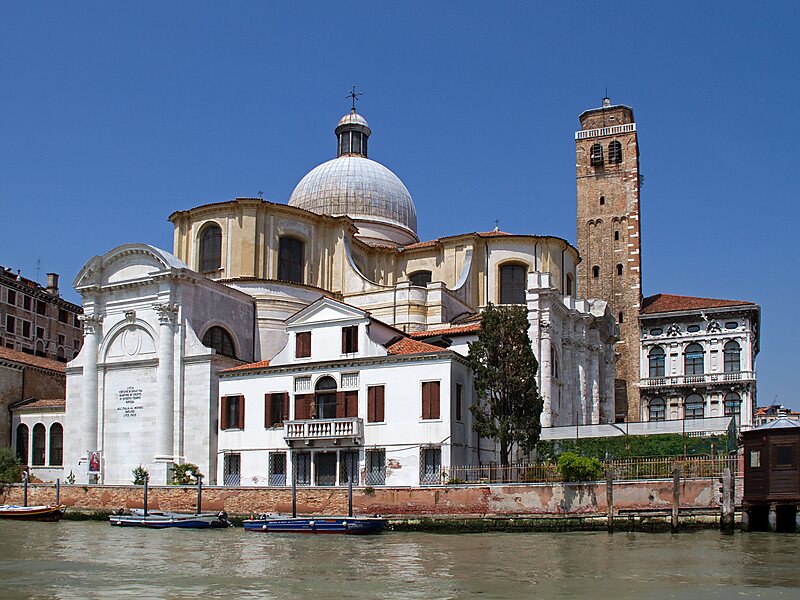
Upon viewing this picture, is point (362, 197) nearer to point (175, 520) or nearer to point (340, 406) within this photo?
point (340, 406)

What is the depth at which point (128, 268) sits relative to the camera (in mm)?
43625

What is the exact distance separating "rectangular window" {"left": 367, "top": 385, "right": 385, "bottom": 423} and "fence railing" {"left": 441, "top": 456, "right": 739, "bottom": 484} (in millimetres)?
3329

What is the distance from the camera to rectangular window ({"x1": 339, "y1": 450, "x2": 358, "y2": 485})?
36.8 meters

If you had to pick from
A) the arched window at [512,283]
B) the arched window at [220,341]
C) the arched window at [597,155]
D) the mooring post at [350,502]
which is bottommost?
the mooring post at [350,502]

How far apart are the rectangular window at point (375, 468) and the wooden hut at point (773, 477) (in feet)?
40.6

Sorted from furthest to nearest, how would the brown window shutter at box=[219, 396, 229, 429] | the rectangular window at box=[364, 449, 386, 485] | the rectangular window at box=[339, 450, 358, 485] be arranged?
1. the brown window shutter at box=[219, 396, 229, 429]
2. the rectangular window at box=[339, 450, 358, 485]
3. the rectangular window at box=[364, 449, 386, 485]

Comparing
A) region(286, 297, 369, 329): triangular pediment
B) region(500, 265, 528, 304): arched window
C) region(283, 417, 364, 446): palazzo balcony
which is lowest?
region(283, 417, 364, 446): palazzo balcony

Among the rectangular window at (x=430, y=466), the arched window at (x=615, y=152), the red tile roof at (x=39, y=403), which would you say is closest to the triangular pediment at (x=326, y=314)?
the rectangular window at (x=430, y=466)

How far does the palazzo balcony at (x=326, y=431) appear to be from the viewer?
119 feet

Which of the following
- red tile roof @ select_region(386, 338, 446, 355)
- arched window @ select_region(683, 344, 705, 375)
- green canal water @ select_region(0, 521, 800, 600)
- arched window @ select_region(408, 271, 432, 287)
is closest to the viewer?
green canal water @ select_region(0, 521, 800, 600)

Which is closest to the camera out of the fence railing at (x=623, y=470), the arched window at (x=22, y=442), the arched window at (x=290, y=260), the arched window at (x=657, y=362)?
the fence railing at (x=623, y=470)

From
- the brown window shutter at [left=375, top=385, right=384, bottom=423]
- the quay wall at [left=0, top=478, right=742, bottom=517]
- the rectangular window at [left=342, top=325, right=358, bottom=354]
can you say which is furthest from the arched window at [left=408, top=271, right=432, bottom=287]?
the quay wall at [left=0, top=478, right=742, bottom=517]

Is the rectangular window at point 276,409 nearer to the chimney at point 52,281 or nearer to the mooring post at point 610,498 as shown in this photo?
the mooring post at point 610,498

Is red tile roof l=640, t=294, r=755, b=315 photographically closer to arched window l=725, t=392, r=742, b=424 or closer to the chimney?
arched window l=725, t=392, r=742, b=424
